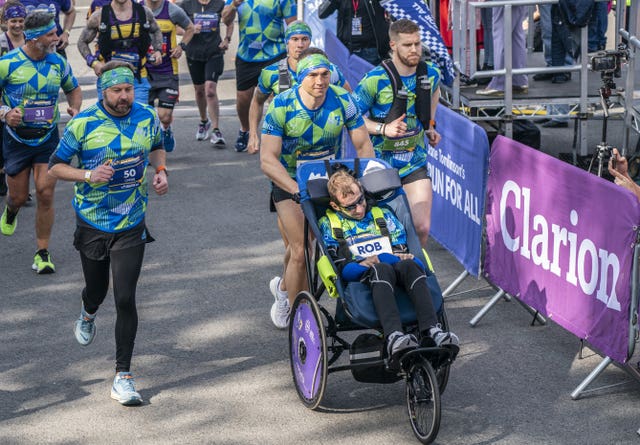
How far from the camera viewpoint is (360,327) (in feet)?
22.7

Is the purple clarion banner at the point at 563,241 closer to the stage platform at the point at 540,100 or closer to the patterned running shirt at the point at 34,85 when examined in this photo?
the stage platform at the point at 540,100

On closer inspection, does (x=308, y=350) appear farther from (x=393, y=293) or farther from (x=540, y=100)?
(x=540, y=100)

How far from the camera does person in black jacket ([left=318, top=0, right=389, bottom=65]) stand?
44.0ft

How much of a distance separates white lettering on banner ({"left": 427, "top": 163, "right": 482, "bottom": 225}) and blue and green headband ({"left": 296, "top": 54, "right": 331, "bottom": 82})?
1902 millimetres

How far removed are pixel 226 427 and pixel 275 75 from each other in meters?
4.30

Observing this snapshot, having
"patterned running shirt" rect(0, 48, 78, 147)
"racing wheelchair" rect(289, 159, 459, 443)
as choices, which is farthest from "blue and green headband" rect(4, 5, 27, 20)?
"racing wheelchair" rect(289, 159, 459, 443)

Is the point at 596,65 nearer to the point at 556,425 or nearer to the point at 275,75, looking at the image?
the point at 275,75

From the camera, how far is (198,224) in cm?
1134

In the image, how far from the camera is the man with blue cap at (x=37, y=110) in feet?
32.3

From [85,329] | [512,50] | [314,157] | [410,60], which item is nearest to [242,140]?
[512,50]

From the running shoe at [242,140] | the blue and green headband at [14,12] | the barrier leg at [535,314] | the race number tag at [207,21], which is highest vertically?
the blue and green headband at [14,12]

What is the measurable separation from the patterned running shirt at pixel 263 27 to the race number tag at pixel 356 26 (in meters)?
0.68

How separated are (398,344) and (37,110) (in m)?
4.84

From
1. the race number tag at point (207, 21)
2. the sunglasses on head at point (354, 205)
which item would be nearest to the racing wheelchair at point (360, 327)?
the sunglasses on head at point (354, 205)
